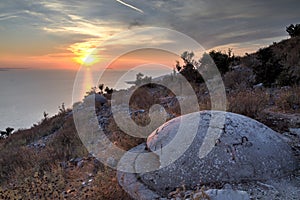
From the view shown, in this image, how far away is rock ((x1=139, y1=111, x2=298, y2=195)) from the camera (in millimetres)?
3537

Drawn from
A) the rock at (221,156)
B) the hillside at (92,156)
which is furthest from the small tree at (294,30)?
the rock at (221,156)

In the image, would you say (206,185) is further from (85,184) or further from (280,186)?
(85,184)

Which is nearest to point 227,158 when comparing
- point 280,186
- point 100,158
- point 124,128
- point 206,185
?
point 206,185

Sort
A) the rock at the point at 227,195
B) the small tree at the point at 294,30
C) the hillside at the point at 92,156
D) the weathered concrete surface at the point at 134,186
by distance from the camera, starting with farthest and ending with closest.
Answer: the small tree at the point at 294,30
the hillside at the point at 92,156
the weathered concrete surface at the point at 134,186
the rock at the point at 227,195

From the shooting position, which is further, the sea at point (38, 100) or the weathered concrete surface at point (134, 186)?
the sea at point (38, 100)

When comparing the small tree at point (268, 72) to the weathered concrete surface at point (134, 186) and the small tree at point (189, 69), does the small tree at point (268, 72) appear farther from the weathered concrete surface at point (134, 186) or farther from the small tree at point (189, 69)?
the weathered concrete surface at point (134, 186)

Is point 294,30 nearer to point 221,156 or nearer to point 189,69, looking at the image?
point 189,69

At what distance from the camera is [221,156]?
3.66 metres

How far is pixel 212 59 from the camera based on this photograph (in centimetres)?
1501

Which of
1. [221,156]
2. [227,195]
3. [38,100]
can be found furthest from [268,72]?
[38,100]

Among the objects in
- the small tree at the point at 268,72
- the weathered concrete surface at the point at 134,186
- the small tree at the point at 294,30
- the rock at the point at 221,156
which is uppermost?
the small tree at the point at 294,30

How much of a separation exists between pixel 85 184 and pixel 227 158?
2425mm

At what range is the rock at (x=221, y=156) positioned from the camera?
3.54 meters

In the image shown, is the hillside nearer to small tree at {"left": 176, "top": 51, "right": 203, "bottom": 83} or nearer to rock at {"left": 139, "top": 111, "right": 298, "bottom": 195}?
rock at {"left": 139, "top": 111, "right": 298, "bottom": 195}
